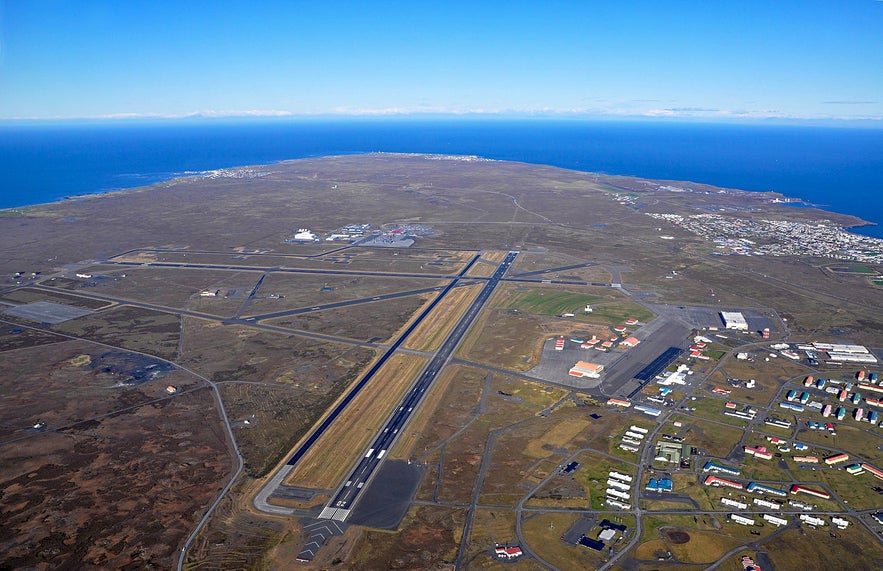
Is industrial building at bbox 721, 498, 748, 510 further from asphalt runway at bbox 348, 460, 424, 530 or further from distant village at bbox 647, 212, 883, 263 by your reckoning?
distant village at bbox 647, 212, 883, 263

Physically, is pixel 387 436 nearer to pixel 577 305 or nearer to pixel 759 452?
pixel 759 452

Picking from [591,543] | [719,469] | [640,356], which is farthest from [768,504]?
[640,356]

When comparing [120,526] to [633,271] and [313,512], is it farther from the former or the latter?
[633,271]

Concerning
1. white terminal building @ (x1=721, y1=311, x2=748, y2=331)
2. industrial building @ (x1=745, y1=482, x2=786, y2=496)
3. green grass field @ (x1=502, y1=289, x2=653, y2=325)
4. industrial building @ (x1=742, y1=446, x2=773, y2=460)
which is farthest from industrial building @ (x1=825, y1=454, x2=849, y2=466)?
green grass field @ (x1=502, y1=289, x2=653, y2=325)

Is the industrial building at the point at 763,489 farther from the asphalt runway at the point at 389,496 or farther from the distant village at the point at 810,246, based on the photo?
the distant village at the point at 810,246

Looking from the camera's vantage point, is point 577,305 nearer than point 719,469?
No

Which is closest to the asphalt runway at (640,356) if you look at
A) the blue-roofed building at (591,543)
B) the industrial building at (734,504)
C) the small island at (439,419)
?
the small island at (439,419)

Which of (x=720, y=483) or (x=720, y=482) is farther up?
(x=720, y=482)
